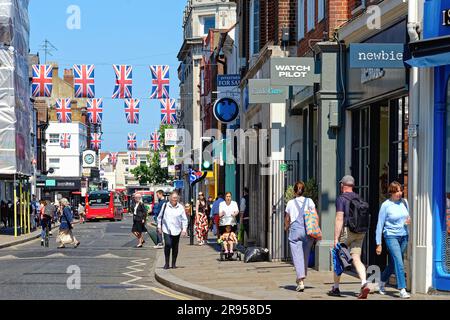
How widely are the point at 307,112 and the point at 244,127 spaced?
393 inches

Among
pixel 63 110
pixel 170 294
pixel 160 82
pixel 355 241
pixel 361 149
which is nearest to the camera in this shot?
pixel 355 241

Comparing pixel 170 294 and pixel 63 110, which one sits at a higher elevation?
pixel 63 110

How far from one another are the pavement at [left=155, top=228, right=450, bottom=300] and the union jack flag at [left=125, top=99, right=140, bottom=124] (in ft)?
97.9

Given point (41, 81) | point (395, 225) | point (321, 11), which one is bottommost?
point (395, 225)

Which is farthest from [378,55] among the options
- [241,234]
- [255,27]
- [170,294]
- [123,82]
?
[123,82]

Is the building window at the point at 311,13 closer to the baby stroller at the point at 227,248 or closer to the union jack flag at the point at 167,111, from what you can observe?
the baby stroller at the point at 227,248

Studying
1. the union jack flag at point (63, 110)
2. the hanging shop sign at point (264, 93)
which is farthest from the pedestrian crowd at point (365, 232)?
the union jack flag at point (63, 110)

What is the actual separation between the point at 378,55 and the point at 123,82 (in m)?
28.0

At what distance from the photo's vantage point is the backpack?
1422 centimetres

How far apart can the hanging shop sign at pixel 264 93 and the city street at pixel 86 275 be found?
465 centimetres

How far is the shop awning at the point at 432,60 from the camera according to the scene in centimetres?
1356

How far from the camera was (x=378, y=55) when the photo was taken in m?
15.3

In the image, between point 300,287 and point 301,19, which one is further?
point 301,19

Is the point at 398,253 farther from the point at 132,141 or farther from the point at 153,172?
the point at 153,172
